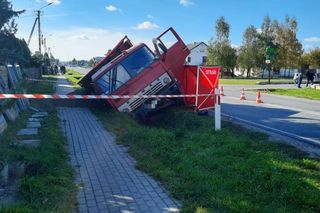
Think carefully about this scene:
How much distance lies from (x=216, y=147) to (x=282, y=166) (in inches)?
69.2

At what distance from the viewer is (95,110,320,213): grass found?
479 cm

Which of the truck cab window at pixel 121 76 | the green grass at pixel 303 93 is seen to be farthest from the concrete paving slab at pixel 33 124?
the green grass at pixel 303 93

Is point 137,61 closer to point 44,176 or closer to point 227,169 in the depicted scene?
point 227,169

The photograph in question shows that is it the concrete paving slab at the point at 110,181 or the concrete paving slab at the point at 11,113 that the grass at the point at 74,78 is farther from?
the concrete paving slab at the point at 110,181

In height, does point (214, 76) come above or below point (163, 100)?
above

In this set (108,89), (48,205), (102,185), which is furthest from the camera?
(108,89)

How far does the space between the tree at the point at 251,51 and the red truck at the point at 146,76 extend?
56922 mm

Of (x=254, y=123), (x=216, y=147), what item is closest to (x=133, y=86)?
(x=254, y=123)

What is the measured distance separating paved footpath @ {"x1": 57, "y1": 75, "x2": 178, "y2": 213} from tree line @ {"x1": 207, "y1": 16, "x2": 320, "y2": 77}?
59.8 m

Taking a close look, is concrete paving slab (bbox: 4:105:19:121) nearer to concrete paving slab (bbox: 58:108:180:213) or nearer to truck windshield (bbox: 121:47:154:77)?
concrete paving slab (bbox: 58:108:180:213)

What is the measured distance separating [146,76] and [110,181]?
6.26 metres

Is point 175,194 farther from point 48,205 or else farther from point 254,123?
point 254,123

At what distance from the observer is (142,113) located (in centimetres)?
1172

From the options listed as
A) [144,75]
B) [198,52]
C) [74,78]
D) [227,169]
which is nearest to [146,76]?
[144,75]
